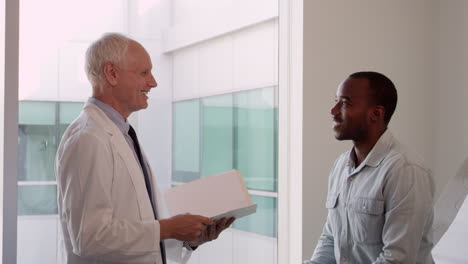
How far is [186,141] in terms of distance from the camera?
10.9 ft

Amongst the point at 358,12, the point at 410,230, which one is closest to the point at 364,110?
the point at 410,230

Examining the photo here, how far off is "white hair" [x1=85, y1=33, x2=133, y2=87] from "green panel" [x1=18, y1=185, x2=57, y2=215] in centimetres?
121

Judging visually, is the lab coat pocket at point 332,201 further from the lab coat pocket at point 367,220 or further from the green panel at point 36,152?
the green panel at point 36,152

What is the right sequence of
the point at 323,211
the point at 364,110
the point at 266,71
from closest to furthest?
the point at 364,110, the point at 323,211, the point at 266,71

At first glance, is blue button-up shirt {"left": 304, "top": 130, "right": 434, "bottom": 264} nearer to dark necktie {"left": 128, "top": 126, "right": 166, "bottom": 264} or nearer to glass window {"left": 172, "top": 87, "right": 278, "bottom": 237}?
dark necktie {"left": 128, "top": 126, "right": 166, "bottom": 264}

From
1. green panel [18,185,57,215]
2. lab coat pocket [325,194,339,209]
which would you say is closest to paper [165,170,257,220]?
lab coat pocket [325,194,339,209]

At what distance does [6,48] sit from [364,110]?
5.47 ft

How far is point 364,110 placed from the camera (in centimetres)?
216

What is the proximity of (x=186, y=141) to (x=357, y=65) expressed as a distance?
102cm

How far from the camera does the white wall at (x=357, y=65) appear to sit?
3.22m

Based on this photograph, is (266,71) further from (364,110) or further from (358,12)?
(364,110)

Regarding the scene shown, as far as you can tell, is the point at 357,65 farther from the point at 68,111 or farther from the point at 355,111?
the point at 68,111

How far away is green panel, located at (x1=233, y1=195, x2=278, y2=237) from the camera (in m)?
3.45

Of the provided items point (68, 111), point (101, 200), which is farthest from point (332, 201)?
point (68, 111)
